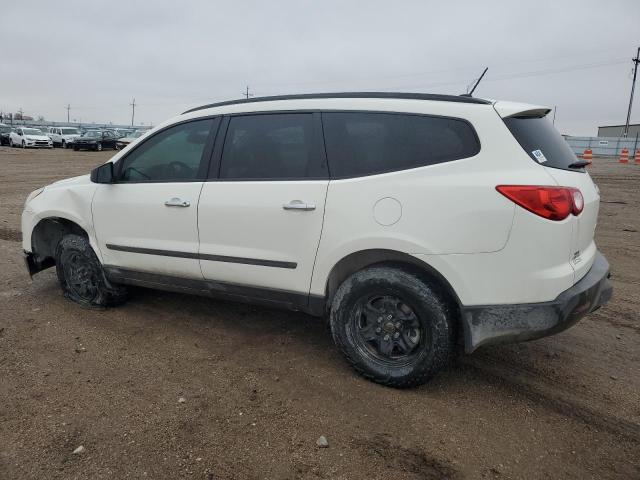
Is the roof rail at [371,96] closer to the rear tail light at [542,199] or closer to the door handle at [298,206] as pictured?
the rear tail light at [542,199]

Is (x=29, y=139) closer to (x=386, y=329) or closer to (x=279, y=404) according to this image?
(x=279, y=404)

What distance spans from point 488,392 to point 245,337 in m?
1.84

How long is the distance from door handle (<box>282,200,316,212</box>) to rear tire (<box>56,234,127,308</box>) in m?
2.08

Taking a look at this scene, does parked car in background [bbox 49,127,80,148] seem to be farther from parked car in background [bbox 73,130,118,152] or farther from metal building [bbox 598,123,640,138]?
metal building [bbox 598,123,640,138]

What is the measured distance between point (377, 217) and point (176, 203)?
161 cm

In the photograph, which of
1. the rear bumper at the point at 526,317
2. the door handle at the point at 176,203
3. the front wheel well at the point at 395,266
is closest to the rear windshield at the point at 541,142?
the rear bumper at the point at 526,317

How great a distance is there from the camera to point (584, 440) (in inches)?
105

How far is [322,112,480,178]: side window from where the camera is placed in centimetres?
292

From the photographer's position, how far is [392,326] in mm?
3092

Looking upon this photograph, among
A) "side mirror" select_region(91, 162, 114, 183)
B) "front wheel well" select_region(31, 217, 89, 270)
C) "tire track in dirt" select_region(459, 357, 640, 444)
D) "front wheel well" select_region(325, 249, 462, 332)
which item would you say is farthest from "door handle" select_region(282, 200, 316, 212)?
"front wheel well" select_region(31, 217, 89, 270)

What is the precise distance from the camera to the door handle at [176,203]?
3.69 meters

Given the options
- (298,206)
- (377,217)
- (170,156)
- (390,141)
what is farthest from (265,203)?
(170,156)

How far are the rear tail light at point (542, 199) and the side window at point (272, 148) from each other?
1.18 m

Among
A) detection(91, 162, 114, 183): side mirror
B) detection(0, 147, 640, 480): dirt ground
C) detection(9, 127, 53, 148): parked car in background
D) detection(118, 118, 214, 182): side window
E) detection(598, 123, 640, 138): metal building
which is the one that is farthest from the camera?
detection(598, 123, 640, 138): metal building
